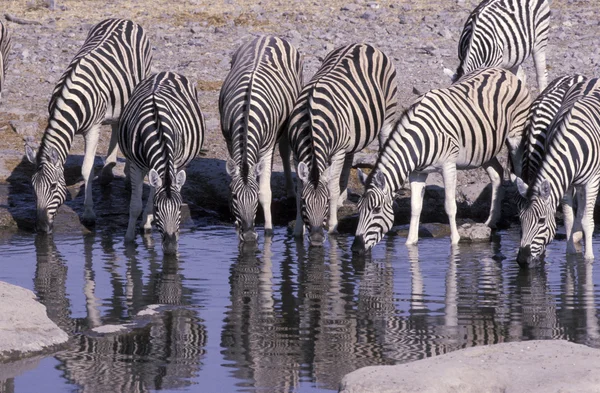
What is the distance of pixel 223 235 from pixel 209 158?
8.45 ft

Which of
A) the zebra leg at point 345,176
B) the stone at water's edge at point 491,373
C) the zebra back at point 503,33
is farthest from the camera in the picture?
the zebra back at point 503,33

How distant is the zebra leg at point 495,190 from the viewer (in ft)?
41.2

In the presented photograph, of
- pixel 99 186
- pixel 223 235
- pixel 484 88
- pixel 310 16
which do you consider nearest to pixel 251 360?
pixel 223 235

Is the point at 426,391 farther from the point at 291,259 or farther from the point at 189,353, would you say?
the point at 291,259

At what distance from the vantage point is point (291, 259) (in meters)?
10.9

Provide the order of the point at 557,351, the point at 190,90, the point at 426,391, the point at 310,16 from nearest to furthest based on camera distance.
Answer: the point at 426,391, the point at 557,351, the point at 190,90, the point at 310,16

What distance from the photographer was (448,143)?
38.1 feet

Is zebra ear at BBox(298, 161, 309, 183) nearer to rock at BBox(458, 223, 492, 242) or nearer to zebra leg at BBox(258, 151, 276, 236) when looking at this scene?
zebra leg at BBox(258, 151, 276, 236)

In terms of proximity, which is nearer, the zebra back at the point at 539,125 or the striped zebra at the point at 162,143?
the striped zebra at the point at 162,143

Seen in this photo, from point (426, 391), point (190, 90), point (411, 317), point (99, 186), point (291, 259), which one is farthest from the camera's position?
point (99, 186)

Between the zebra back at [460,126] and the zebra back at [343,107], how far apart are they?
87cm

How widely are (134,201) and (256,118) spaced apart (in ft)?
5.14

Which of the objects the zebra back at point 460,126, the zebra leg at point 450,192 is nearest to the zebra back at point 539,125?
the zebra back at point 460,126

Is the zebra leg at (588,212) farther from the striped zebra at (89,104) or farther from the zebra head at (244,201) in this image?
the striped zebra at (89,104)
